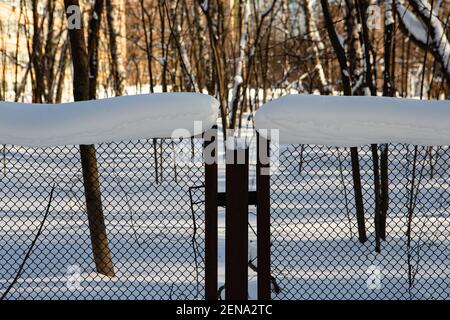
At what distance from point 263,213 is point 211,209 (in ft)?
0.81

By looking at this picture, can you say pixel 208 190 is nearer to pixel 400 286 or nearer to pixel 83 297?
pixel 83 297

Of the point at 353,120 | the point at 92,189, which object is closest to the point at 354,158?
the point at 353,120

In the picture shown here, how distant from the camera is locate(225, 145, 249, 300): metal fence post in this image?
2578 millimetres

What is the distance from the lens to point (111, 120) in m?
2.54

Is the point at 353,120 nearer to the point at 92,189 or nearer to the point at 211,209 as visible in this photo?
the point at 211,209

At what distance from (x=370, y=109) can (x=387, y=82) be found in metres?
1.91

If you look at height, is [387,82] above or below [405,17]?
below

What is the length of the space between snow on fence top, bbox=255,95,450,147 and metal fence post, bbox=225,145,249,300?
203 mm

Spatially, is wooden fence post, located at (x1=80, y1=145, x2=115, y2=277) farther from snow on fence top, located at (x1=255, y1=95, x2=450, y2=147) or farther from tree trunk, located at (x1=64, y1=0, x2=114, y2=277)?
snow on fence top, located at (x1=255, y1=95, x2=450, y2=147)

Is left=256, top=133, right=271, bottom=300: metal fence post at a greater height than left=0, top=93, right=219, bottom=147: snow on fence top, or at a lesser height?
lesser

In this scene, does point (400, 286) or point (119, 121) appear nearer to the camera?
point (119, 121)

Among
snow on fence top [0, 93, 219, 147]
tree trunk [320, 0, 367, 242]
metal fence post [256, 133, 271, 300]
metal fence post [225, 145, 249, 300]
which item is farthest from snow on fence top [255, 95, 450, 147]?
tree trunk [320, 0, 367, 242]

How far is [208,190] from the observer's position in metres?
2.58

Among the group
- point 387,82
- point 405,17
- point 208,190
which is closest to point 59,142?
point 208,190
